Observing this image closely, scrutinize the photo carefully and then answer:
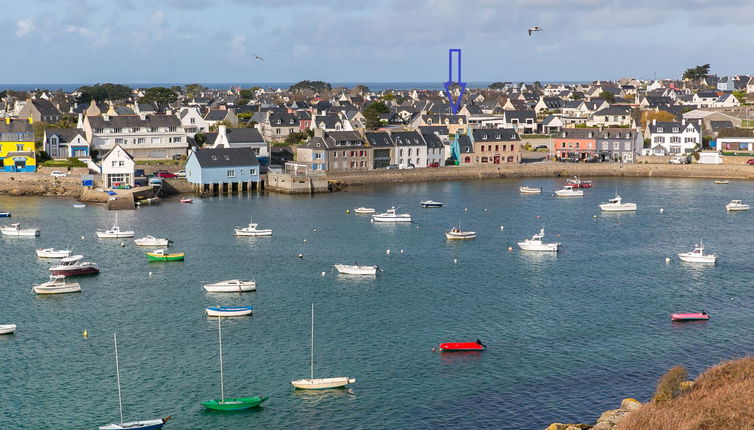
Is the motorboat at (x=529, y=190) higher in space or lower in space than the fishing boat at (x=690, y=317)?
higher

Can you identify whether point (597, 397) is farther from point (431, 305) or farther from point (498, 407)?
point (431, 305)

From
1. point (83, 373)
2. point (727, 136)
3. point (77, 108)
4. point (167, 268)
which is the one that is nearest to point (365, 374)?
point (83, 373)

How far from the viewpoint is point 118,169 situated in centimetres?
8212

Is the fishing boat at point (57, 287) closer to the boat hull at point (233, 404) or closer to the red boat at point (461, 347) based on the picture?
the boat hull at point (233, 404)

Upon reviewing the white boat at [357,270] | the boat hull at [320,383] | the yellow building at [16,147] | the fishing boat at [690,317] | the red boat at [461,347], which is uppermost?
the yellow building at [16,147]

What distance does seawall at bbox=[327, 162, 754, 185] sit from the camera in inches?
3725

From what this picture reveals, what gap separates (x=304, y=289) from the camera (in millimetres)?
48156

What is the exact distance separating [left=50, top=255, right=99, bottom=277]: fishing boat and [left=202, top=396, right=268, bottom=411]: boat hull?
21.9 metres

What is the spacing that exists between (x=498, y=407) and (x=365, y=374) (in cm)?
571

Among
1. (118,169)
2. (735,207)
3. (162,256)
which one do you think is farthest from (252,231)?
(735,207)

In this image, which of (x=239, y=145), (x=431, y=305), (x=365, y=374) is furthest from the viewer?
(x=239, y=145)

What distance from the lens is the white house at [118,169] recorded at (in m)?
81.7

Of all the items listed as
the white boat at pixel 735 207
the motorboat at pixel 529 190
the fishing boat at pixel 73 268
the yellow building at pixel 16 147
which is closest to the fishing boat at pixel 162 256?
the fishing boat at pixel 73 268

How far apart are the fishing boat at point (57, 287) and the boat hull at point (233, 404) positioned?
1865cm
